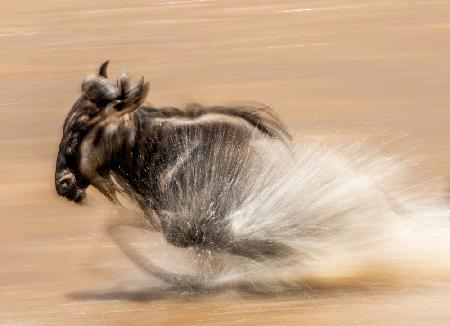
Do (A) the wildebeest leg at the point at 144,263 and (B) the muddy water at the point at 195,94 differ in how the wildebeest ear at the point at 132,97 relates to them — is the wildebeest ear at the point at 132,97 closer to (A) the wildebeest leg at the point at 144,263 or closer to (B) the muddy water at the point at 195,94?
(A) the wildebeest leg at the point at 144,263

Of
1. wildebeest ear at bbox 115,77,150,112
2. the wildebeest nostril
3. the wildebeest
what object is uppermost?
wildebeest ear at bbox 115,77,150,112

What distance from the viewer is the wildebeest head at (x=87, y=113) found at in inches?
131

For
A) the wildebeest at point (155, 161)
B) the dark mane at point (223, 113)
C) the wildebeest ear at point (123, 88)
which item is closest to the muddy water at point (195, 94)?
the wildebeest at point (155, 161)

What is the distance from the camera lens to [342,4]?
6258mm

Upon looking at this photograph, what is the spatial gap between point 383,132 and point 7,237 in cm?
152

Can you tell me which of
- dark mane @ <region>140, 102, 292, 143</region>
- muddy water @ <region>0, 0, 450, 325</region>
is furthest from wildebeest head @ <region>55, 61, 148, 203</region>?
muddy water @ <region>0, 0, 450, 325</region>

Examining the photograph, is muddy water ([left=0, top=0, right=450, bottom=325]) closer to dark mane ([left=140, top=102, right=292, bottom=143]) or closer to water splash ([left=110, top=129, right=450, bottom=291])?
water splash ([left=110, top=129, right=450, bottom=291])

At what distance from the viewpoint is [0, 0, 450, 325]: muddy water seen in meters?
3.42

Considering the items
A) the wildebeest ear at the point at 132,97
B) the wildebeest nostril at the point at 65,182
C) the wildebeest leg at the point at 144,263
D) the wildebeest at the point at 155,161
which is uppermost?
the wildebeest ear at the point at 132,97

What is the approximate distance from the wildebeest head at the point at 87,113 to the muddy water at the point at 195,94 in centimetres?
38

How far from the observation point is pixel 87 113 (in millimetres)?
3361

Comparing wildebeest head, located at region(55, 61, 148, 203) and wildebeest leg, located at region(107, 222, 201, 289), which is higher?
wildebeest head, located at region(55, 61, 148, 203)

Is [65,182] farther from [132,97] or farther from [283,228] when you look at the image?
[283,228]

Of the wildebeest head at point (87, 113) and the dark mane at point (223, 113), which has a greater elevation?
the dark mane at point (223, 113)
